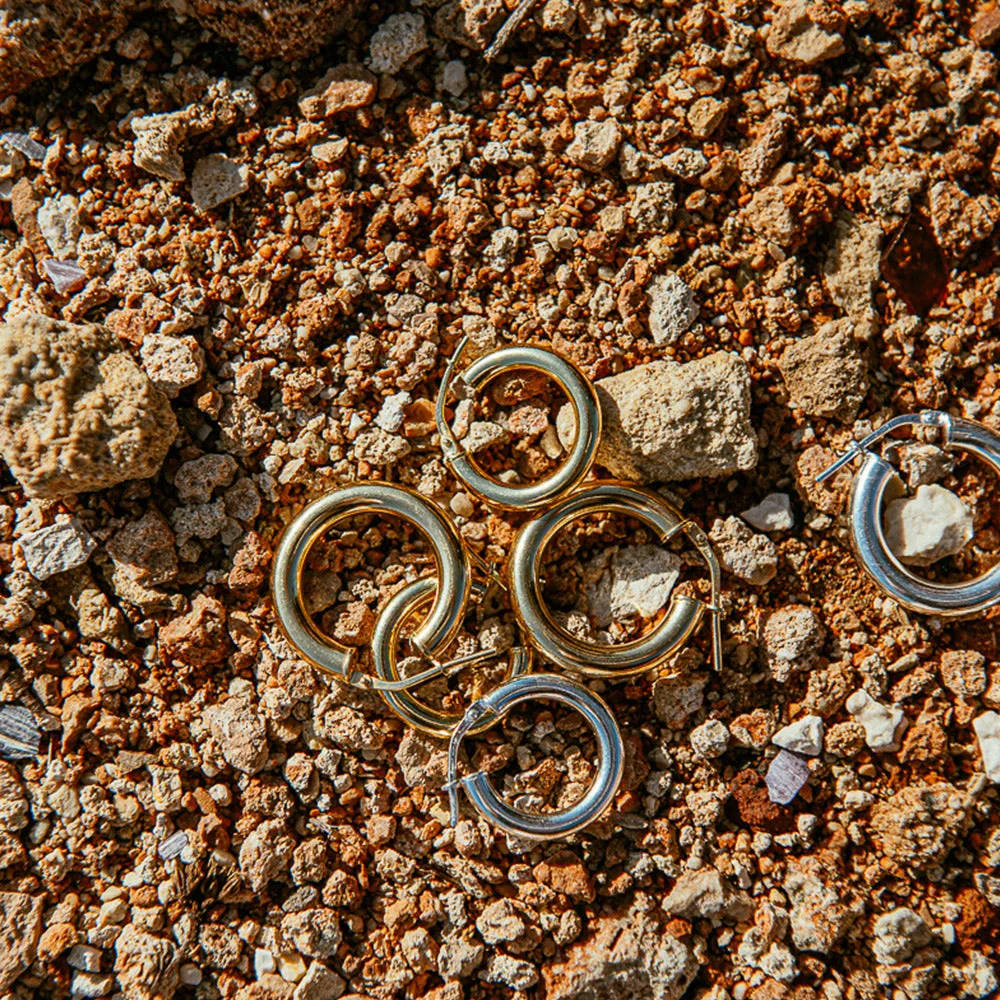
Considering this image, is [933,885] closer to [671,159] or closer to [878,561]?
[878,561]

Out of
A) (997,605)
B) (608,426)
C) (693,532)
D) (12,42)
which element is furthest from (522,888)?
(12,42)

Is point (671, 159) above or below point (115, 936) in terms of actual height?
above

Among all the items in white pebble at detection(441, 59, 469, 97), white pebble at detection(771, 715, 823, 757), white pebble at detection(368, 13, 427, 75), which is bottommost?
white pebble at detection(771, 715, 823, 757)

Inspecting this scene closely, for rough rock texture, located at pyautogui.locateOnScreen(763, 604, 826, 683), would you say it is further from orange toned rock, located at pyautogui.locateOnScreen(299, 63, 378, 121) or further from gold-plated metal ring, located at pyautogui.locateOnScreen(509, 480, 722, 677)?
orange toned rock, located at pyautogui.locateOnScreen(299, 63, 378, 121)

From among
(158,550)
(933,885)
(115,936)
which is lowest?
(933,885)

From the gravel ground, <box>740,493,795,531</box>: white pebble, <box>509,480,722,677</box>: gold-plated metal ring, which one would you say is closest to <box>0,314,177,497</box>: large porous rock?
the gravel ground

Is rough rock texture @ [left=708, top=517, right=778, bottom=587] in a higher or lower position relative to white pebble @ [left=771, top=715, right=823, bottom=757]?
higher
